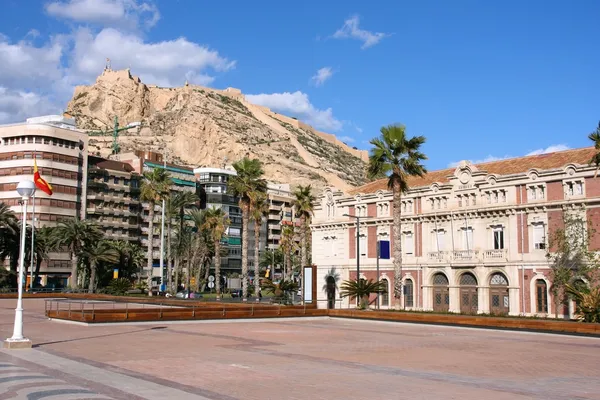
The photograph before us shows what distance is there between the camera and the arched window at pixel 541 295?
44.3 metres

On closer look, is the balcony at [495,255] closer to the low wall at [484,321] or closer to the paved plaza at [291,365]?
the low wall at [484,321]

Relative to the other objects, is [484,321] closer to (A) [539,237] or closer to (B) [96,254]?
(A) [539,237]

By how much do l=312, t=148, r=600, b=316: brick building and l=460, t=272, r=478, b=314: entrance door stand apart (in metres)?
0.08

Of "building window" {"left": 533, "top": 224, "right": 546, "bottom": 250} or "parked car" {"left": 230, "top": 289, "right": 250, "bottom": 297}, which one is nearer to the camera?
"building window" {"left": 533, "top": 224, "right": 546, "bottom": 250}

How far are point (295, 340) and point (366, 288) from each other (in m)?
24.5

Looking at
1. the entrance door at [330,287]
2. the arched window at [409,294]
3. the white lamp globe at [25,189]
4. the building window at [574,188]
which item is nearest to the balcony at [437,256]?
the arched window at [409,294]

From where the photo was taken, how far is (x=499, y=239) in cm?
4812

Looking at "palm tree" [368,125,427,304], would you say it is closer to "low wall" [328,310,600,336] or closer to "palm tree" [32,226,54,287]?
"low wall" [328,310,600,336]

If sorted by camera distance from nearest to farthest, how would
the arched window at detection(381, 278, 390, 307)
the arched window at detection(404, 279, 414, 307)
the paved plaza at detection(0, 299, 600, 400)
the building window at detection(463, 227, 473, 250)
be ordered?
the paved plaza at detection(0, 299, 600, 400) → the building window at detection(463, 227, 473, 250) → the arched window at detection(404, 279, 414, 307) → the arched window at detection(381, 278, 390, 307)

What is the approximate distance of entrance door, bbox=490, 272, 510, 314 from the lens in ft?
154

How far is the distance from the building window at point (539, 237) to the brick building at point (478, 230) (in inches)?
1.8

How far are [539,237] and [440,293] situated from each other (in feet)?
32.1

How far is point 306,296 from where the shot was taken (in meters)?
46.5

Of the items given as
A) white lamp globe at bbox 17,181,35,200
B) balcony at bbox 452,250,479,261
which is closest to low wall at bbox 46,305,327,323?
white lamp globe at bbox 17,181,35,200
